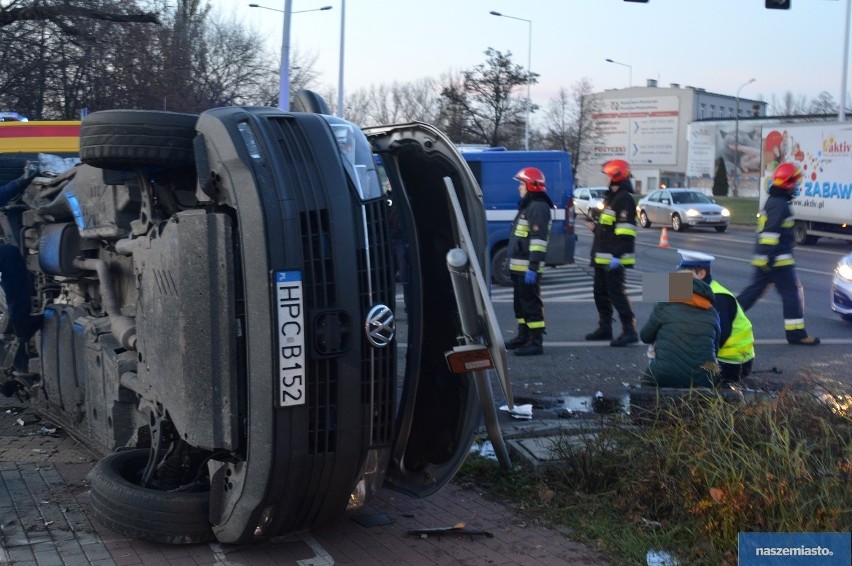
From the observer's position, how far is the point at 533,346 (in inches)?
396

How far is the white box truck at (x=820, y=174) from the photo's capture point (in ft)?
81.3

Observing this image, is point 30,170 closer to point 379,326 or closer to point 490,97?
point 379,326

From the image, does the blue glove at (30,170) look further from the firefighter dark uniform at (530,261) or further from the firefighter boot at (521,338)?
the firefighter boot at (521,338)

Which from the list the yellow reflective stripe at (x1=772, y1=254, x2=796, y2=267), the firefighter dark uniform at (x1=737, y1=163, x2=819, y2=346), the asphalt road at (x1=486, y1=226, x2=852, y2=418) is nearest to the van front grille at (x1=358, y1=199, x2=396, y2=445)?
the asphalt road at (x1=486, y1=226, x2=852, y2=418)

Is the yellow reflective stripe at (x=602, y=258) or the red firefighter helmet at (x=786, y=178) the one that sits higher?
the red firefighter helmet at (x=786, y=178)

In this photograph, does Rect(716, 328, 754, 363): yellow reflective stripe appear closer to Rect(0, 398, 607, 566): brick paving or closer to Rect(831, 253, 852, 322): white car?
Rect(0, 398, 607, 566): brick paving

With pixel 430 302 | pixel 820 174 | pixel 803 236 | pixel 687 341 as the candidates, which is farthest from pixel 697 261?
pixel 803 236

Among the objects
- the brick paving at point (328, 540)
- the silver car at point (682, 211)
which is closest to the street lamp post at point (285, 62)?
the brick paving at point (328, 540)

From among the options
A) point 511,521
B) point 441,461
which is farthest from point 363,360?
point 511,521

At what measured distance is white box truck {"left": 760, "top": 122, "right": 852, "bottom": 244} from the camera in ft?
81.3

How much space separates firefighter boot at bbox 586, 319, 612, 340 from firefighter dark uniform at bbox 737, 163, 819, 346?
144 centimetres

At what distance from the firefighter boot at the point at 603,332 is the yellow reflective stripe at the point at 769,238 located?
185cm

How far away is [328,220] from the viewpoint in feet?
13.8

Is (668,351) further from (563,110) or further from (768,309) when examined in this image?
(563,110)
